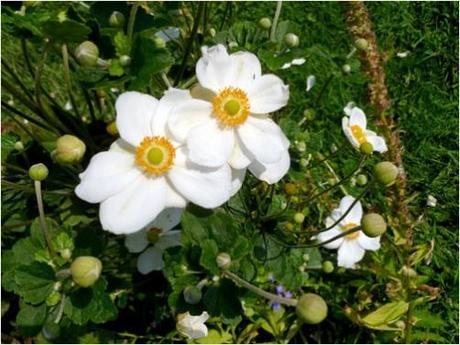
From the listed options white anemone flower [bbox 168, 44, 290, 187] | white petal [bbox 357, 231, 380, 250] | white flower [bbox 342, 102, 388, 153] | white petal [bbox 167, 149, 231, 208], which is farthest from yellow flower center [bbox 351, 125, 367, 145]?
white petal [bbox 167, 149, 231, 208]

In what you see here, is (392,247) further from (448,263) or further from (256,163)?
(256,163)

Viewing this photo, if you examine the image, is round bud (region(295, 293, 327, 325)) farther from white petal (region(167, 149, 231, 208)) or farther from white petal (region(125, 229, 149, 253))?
white petal (region(125, 229, 149, 253))

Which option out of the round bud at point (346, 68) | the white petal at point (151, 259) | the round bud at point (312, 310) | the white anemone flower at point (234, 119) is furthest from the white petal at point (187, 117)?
the round bud at point (346, 68)

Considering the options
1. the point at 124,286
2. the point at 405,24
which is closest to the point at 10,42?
the point at 124,286

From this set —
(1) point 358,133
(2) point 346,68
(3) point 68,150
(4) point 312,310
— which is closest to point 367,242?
(1) point 358,133

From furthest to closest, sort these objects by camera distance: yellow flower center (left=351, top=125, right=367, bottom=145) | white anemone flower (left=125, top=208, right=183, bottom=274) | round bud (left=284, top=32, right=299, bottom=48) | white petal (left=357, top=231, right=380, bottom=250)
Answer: white petal (left=357, top=231, right=380, bottom=250), yellow flower center (left=351, top=125, right=367, bottom=145), white anemone flower (left=125, top=208, right=183, bottom=274), round bud (left=284, top=32, right=299, bottom=48)
